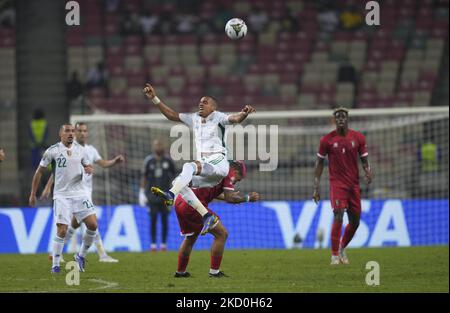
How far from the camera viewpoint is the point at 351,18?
33.5 metres

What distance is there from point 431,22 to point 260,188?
10946 mm

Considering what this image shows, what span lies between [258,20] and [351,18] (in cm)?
293

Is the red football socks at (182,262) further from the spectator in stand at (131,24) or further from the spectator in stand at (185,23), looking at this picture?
the spectator in stand at (131,24)

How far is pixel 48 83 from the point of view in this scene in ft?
83.8

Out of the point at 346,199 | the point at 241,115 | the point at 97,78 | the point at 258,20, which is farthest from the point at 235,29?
the point at 258,20

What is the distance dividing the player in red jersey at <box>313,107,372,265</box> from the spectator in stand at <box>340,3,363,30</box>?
16.8 metres

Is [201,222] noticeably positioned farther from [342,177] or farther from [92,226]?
[342,177]

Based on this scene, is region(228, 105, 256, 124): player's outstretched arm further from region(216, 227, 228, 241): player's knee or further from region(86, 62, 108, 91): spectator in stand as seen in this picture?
region(86, 62, 108, 91): spectator in stand

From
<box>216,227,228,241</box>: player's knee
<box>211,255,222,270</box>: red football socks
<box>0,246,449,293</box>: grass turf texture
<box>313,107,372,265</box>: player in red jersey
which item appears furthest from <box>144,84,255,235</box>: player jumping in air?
<box>313,107,372,265</box>: player in red jersey

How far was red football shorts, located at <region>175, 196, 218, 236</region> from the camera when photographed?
1377 cm

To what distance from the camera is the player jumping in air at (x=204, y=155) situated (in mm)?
13617

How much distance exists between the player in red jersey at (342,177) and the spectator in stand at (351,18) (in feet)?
55.0

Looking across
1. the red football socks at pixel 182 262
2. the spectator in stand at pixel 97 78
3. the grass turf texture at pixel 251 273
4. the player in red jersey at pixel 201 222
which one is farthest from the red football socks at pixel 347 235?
the spectator in stand at pixel 97 78

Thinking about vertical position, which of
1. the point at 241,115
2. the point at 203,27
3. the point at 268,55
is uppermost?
the point at 203,27
